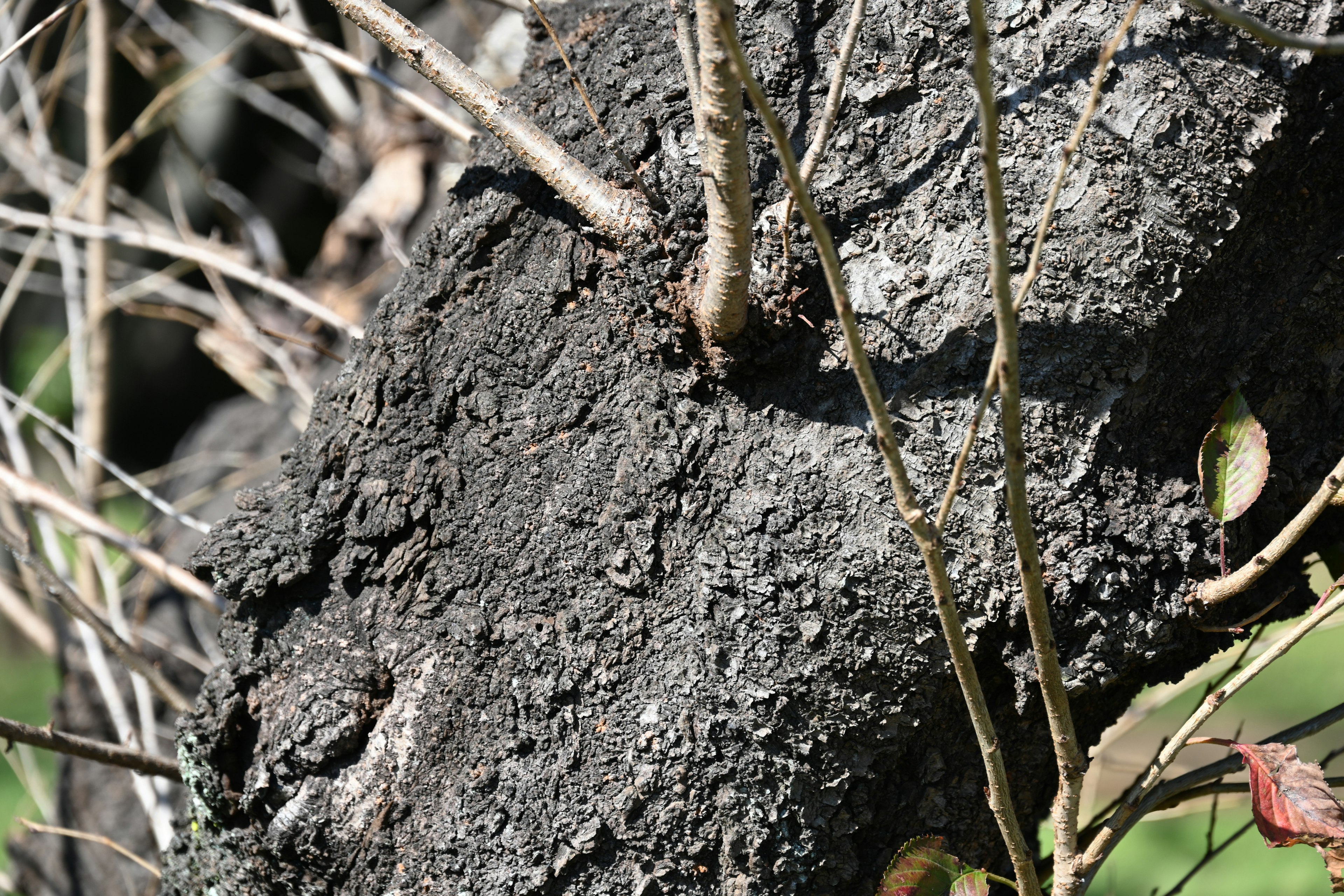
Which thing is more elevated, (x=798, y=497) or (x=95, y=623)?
(x=95, y=623)

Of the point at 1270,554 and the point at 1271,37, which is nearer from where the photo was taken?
the point at 1271,37

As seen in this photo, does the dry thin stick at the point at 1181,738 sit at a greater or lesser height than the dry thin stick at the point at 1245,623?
lesser

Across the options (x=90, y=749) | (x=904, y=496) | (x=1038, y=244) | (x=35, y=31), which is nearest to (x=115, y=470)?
(x=90, y=749)

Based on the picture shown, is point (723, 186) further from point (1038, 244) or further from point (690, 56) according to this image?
point (1038, 244)

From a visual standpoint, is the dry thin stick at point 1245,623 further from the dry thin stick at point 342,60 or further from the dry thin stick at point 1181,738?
the dry thin stick at point 342,60

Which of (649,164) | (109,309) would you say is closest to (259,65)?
(109,309)

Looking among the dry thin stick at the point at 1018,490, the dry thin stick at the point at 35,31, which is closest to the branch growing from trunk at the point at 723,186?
the dry thin stick at the point at 1018,490
